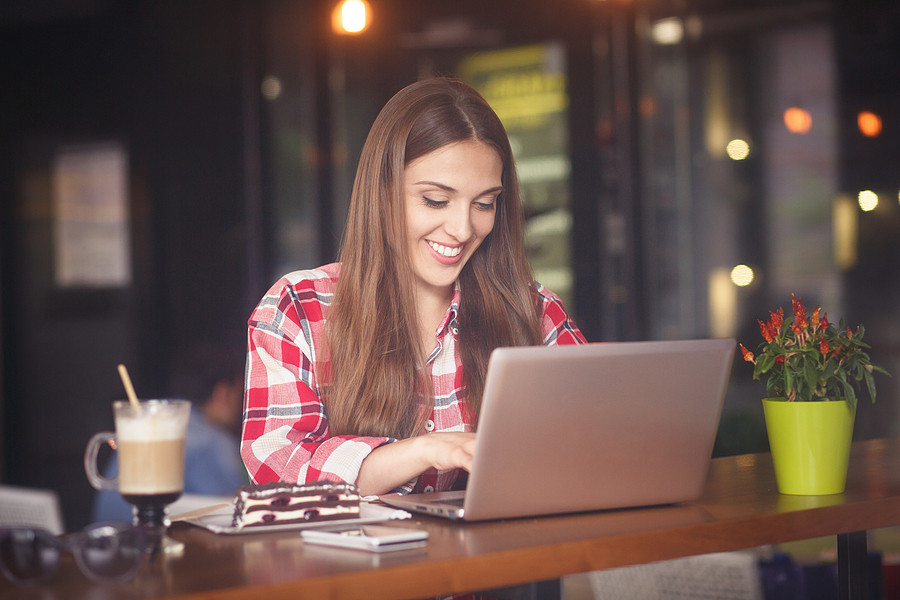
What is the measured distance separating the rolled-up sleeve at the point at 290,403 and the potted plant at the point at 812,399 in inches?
25.5

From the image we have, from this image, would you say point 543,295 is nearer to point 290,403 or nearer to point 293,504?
point 290,403

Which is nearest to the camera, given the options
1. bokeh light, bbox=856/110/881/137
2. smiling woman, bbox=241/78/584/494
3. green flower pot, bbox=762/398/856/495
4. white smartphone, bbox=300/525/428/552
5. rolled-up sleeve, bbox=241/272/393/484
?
white smartphone, bbox=300/525/428/552

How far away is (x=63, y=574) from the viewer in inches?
41.8

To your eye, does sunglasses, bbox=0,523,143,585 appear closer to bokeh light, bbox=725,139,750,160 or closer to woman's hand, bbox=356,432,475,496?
woman's hand, bbox=356,432,475,496

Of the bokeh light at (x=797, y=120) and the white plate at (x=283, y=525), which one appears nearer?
the white plate at (x=283, y=525)

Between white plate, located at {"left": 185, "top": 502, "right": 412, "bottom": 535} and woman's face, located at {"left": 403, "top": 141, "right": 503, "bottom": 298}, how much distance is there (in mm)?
809

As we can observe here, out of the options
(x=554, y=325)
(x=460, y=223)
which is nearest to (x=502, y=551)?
(x=460, y=223)

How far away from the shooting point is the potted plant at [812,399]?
153 cm

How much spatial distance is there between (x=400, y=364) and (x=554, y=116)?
2.47m

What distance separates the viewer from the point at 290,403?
6.01ft

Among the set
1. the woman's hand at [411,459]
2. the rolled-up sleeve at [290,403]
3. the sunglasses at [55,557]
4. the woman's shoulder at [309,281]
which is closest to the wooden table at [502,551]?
the sunglasses at [55,557]

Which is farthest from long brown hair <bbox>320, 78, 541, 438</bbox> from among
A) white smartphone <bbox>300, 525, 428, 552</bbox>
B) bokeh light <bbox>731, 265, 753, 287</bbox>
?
bokeh light <bbox>731, 265, 753, 287</bbox>

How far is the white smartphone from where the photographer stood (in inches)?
44.3

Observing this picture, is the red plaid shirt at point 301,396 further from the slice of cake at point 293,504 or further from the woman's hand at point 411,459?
the slice of cake at point 293,504
